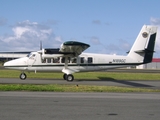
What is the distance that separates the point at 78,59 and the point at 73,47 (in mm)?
3140

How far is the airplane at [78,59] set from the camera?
1077 inches

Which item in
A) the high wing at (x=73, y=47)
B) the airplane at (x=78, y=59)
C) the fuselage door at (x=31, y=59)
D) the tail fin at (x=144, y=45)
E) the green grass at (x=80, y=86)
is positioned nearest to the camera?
the green grass at (x=80, y=86)

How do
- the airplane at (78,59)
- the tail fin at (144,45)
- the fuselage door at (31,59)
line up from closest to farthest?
the airplane at (78,59) → the fuselage door at (31,59) → the tail fin at (144,45)

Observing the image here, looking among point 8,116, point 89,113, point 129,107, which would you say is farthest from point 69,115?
point 129,107

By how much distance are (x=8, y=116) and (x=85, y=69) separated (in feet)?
67.5

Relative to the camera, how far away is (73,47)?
25484 millimetres

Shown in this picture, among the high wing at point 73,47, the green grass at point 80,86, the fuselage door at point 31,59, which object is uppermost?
the high wing at point 73,47

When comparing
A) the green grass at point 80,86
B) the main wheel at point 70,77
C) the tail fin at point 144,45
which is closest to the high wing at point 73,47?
the main wheel at point 70,77

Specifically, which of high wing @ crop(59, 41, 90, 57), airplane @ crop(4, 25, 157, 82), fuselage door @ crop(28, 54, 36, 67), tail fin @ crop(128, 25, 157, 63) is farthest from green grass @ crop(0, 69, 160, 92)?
high wing @ crop(59, 41, 90, 57)

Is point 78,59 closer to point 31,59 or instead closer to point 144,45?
point 31,59

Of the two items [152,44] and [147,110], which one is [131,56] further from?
[147,110]

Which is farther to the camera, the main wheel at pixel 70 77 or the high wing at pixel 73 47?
the main wheel at pixel 70 77

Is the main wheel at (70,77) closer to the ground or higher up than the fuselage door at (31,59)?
closer to the ground

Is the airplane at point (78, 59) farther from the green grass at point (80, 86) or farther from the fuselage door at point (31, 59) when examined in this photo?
the green grass at point (80, 86)
